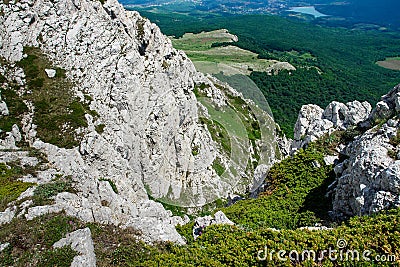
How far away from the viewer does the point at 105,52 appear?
3362 cm

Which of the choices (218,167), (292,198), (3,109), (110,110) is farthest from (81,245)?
(218,167)

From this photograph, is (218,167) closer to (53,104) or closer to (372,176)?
(53,104)

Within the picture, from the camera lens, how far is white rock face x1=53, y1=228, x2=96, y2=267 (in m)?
10.2

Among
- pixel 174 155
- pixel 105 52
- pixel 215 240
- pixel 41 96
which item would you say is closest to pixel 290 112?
pixel 174 155

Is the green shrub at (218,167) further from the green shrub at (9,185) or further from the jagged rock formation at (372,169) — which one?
the green shrub at (9,185)

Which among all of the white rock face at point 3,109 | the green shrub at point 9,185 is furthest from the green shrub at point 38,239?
the white rock face at point 3,109

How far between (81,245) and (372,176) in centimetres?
1234

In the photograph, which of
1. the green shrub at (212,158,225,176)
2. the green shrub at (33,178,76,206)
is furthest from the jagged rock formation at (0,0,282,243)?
the green shrub at (212,158,225,176)

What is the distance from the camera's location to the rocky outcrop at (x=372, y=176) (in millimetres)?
12438

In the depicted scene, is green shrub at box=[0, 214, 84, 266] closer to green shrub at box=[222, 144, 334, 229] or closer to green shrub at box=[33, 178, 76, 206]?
green shrub at box=[33, 178, 76, 206]

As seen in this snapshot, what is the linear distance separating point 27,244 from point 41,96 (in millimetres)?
19591

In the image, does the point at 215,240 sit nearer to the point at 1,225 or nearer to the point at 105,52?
the point at 1,225

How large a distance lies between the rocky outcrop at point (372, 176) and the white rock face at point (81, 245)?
10959mm

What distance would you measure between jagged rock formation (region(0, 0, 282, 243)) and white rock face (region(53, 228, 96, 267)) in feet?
7.51
